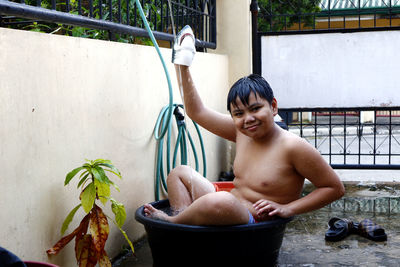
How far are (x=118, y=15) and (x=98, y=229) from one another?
1.54 metres

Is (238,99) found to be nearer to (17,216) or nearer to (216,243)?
(216,243)

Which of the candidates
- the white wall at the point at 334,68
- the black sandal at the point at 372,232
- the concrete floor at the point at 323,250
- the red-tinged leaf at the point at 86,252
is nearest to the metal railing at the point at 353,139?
the white wall at the point at 334,68

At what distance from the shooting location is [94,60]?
2.87 metres

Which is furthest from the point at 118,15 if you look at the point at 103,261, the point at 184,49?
the point at 103,261

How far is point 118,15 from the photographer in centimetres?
344

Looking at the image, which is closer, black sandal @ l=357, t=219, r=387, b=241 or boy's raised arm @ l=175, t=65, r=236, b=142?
boy's raised arm @ l=175, t=65, r=236, b=142

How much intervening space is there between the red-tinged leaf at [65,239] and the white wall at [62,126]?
3 cm

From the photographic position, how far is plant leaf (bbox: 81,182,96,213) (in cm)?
246

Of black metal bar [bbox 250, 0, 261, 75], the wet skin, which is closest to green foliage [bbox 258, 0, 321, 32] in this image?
black metal bar [bbox 250, 0, 261, 75]

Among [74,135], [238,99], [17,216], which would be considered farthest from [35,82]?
[238,99]

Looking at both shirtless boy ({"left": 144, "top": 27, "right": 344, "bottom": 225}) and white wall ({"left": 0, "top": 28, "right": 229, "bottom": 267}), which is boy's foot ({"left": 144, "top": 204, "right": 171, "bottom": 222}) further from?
white wall ({"left": 0, "top": 28, "right": 229, "bottom": 267})

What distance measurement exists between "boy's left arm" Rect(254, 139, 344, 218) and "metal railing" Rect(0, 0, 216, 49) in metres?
1.35

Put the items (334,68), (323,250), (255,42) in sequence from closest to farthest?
(323,250) < (334,68) < (255,42)

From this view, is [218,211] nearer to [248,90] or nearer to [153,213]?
[153,213]
